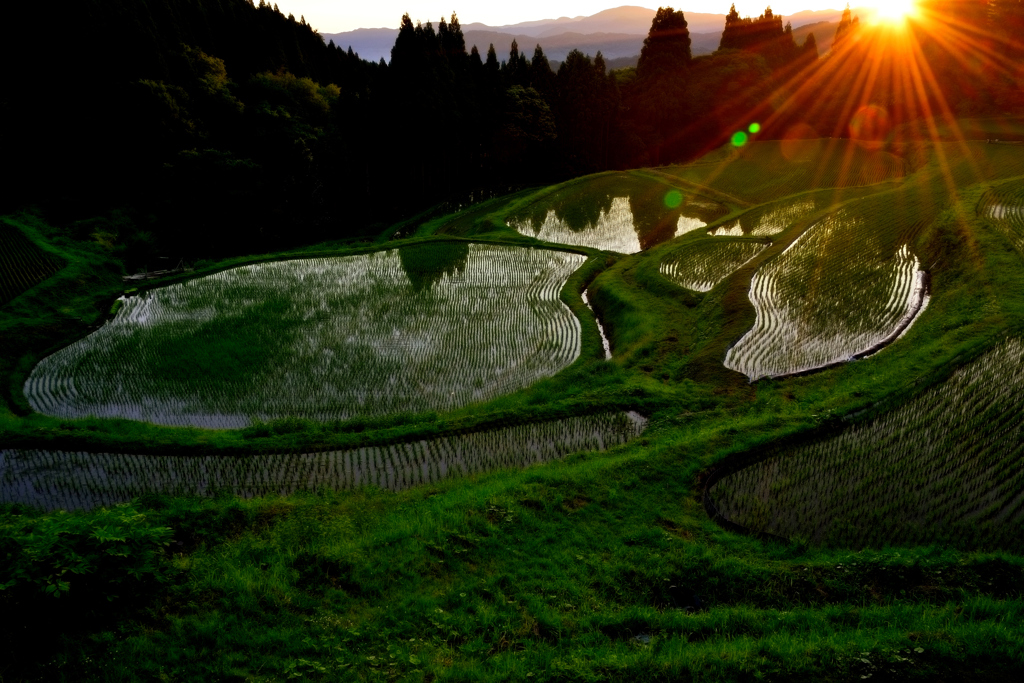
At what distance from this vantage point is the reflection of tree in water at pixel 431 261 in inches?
835

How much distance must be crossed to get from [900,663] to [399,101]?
3694 cm

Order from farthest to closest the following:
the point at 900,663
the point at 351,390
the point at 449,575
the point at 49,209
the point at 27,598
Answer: the point at 49,209
the point at 351,390
the point at 449,575
the point at 27,598
the point at 900,663

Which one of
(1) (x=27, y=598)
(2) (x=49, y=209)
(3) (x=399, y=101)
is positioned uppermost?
(3) (x=399, y=101)

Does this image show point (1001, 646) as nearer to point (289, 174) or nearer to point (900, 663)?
point (900, 663)

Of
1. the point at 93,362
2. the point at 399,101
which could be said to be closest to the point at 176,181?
the point at 399,101

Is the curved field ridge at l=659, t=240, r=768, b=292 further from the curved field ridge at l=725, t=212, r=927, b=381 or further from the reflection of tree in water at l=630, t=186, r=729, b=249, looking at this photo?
the reflection of tree in water at l=630, t=186, r=729, b=249

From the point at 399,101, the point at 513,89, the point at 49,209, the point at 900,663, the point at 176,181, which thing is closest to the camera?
the point at 900,663

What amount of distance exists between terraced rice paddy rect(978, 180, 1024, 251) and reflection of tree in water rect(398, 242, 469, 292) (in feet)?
55.8

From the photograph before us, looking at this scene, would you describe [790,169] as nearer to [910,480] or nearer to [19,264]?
[910,480]

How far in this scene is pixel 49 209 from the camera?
88.3ft

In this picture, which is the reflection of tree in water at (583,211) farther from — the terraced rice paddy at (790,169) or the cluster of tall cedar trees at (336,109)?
the cluster of tall cedar trees at (336,109)

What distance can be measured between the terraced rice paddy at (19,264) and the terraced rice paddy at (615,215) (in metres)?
18.0

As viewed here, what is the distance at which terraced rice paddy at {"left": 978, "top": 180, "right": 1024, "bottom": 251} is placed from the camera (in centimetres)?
1869

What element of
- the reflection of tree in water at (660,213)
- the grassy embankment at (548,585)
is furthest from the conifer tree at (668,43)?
the grassy embankment at (548,585)
